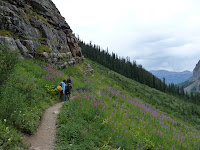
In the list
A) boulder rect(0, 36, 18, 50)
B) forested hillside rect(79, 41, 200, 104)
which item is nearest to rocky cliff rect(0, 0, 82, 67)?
boulder rect(0, 36, 18, 50)

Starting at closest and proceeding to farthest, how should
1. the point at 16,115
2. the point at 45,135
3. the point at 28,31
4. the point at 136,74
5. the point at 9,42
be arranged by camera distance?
the point at 16,115, the point at 45,135, the point at 9,42, the point at 28,31, the point at 136,74

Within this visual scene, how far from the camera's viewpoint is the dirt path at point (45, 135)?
15.0ft

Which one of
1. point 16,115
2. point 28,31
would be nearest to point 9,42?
point 28,31

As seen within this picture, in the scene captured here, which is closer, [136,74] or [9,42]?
[9,42]

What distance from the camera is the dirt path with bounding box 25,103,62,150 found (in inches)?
180

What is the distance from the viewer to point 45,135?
5.27m

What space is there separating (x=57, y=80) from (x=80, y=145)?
7765 millimetres

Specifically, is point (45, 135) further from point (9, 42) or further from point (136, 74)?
point (136, 74)

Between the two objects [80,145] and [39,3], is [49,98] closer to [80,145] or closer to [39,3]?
[80,145]

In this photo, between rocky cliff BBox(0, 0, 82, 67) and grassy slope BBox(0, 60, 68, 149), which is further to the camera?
rocky cliff BBox(0, 0, 82, 67)

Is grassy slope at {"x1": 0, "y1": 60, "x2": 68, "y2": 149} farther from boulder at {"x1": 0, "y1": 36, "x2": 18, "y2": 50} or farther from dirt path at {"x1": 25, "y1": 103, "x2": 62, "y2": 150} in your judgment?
boulder at {"x1": 0, "y1": 36, "x2": 18, "y2": 50}

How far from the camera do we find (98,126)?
6086mm

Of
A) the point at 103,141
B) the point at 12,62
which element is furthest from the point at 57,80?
the point at 103,141

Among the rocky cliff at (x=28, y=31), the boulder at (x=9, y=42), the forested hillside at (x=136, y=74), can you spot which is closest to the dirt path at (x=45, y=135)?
the rocky cliff at (x=28, y=31)
